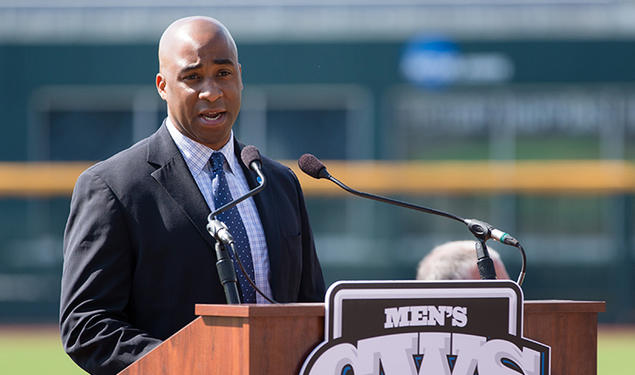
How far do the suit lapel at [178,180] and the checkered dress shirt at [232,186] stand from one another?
35mm

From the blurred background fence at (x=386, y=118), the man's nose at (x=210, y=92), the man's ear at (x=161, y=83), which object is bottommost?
the man's nose at (x=210, y=92)

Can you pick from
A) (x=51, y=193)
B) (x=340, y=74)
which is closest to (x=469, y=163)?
(x=340, y=74)

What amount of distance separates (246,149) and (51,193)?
12.4m

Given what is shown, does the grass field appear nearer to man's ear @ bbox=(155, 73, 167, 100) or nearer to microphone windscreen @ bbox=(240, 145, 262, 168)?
man's ear @ bbox=(155, 73, 167, 100)

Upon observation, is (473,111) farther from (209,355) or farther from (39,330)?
(209,355)

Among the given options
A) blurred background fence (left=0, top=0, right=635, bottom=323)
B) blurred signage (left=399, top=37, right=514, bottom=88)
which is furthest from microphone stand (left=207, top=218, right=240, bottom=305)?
blurred signage (left=399, top=37, right=514, bottom=88)

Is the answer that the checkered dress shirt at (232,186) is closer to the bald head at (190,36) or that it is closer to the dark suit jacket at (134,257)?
the dark suit jacket at (134,257)

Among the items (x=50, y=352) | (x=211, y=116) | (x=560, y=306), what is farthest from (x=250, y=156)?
(x=50, y=352)

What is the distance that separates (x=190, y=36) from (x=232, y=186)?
0.45 meters

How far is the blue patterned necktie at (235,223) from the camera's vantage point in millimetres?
3096

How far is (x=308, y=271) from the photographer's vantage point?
353 centimetres

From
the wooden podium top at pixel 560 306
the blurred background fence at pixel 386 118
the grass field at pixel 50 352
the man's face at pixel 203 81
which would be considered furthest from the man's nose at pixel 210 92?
the blurred background fence at pixel 386 118

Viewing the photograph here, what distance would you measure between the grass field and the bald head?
849cm

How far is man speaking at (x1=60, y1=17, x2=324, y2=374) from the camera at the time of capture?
9.67ft
